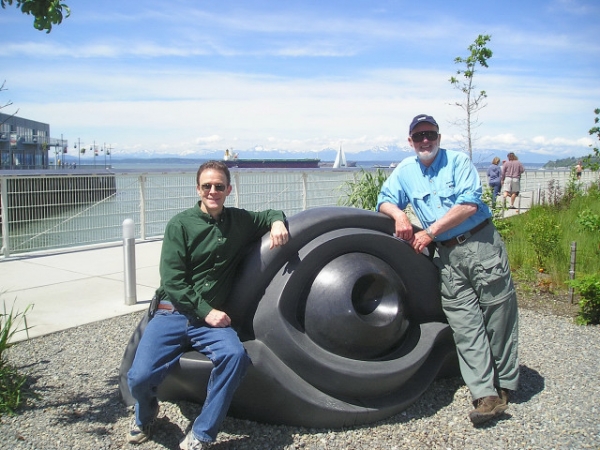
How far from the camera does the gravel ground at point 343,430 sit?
136 inches

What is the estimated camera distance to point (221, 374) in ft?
10.4

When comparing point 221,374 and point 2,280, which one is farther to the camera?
point 2,280

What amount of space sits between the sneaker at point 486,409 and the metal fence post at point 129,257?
3.99 m

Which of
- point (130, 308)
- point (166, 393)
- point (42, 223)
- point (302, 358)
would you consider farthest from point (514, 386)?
point (42, 223)

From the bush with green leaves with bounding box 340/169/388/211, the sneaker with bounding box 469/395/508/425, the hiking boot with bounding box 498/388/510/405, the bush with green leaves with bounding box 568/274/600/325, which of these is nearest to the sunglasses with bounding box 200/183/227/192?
the sneaker with bounding box 469/395/508/425

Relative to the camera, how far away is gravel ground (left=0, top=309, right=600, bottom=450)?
3445 millimetres

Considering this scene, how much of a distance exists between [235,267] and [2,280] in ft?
17.4

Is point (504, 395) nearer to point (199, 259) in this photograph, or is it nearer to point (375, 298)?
point (375, 298)

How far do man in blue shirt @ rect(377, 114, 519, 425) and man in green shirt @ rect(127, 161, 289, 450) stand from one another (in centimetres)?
103

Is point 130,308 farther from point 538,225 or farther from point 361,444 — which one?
point 538,225

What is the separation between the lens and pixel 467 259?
388cm

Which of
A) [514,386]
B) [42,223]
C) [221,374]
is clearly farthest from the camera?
[42,223]

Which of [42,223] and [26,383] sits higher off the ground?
[42,223]

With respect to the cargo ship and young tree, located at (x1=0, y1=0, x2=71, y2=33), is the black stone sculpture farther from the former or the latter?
the cargo ship
